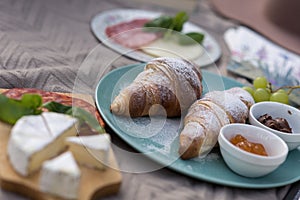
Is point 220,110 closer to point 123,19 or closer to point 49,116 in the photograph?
point 49,116

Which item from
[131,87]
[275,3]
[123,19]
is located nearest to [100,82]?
[131,87]

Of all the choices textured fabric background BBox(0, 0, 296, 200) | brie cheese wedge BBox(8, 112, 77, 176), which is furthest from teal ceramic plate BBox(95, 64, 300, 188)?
brie cheese wedge BBox(8, 112, 77, 176)

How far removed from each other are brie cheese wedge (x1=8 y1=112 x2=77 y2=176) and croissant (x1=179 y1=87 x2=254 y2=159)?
0.67 feet

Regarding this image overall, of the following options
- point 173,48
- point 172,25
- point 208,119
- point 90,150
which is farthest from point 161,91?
point 172,25

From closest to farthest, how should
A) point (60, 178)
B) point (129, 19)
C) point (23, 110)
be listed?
point (60, 178) → point (23, 110) → point (129, 19)

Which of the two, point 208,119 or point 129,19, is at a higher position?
point 208,119

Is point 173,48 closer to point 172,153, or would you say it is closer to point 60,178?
point 172,153

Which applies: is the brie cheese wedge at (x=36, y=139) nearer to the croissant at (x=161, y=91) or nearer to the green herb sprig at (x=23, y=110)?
the green herb sprig at (x=23, y=110)

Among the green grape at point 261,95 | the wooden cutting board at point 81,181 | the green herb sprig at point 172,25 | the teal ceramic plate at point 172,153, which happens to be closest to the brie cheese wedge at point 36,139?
the wooden cutting board at point 81,181

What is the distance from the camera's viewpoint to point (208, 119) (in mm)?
855

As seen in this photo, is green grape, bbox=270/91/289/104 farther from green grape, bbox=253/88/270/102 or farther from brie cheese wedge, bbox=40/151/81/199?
brie cheese wedge, bbox=40/151/81/199

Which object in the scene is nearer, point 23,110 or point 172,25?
point 23,110

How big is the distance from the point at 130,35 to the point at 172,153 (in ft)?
1.69

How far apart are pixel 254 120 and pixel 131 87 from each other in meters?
0.25
